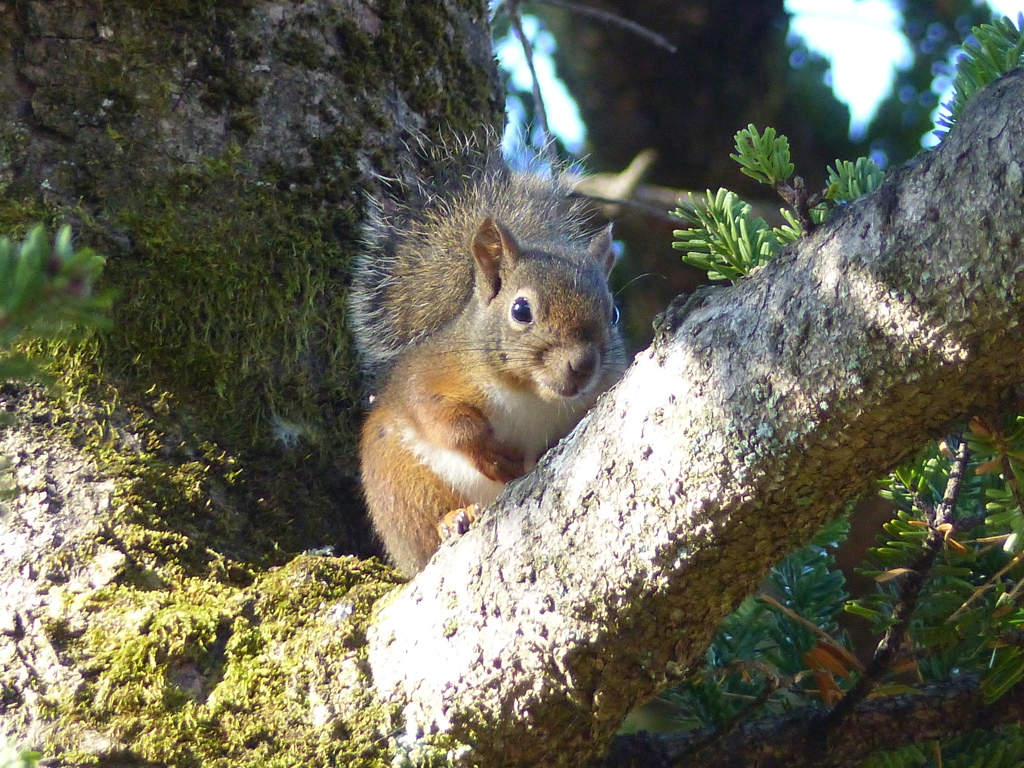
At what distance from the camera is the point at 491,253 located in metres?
2.58

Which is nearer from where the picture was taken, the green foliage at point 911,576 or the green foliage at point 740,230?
the green foliage at point 911,576

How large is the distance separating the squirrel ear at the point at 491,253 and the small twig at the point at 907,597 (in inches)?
46.2

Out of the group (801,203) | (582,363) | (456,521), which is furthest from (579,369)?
(801,203)

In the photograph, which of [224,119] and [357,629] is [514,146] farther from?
[357,629]

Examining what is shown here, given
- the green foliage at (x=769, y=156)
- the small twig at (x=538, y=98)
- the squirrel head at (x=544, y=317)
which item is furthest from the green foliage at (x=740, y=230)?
the small twig at (x=538, y=98)

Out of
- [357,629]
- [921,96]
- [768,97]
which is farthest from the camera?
[768,97]

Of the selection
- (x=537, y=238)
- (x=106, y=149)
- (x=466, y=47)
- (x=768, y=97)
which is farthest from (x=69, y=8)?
(x=768, y=97)

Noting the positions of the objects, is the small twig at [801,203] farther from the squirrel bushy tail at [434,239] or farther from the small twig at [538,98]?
the small twig at [538,98]

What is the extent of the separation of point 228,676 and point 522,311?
3.69ft

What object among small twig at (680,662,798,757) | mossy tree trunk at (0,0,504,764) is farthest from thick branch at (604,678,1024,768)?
mossy tree trunk at (0,0,504,764)

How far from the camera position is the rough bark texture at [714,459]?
3.78ft

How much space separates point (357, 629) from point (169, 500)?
551 mm

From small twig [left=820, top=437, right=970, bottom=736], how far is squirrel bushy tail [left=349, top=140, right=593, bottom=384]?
1177mm

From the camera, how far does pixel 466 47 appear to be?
2.85m
